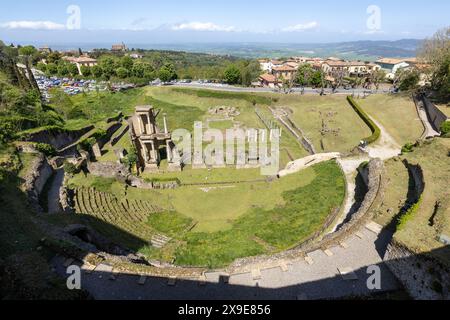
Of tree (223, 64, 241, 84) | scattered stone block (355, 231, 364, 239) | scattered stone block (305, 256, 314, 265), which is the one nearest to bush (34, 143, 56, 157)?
scattered stone block (305, 256, 314, 265)

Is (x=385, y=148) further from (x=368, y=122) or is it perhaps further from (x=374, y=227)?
(x=374, y=227)

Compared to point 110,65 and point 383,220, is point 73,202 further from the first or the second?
point 110,65

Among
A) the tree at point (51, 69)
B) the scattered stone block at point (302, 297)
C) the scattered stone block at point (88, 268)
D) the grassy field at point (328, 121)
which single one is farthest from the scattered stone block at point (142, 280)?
the tree at point (51, 69)

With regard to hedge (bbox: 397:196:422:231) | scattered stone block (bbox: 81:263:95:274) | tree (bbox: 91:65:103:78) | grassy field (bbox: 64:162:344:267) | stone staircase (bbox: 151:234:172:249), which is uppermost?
tree (bbox: 91:65:103:78)

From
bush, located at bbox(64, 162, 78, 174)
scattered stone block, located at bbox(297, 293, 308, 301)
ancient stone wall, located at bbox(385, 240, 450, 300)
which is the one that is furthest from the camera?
bush, located at bbox(64, 162, 78, 174)

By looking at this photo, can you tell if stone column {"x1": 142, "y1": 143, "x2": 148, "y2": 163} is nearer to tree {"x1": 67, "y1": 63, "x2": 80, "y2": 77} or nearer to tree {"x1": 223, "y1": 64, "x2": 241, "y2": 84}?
tree {"x1": 223, "y1": 64, "x2": 241, "y2": 84}

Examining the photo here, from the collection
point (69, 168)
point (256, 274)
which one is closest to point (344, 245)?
point (256, 274)
